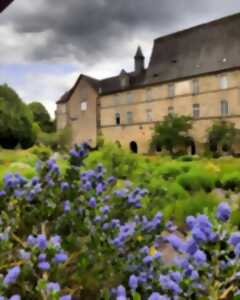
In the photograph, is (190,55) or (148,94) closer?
(190,55)

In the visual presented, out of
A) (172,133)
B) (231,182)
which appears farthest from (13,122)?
(231,182)

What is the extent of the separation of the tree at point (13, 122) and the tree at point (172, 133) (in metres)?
12.9

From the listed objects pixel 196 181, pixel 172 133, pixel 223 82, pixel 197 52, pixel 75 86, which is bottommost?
pixel 196 181

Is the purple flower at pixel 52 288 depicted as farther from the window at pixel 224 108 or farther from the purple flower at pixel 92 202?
the window at pixel 224 108

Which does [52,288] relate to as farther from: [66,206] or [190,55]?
[190,55]

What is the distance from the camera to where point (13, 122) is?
40938mm

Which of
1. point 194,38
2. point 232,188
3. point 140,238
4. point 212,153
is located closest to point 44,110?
point 194,38

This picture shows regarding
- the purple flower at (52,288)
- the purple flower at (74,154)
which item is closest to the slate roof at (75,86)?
the purple flower at (74,154)

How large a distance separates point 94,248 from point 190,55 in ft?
129

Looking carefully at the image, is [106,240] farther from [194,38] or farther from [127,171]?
[194,38]

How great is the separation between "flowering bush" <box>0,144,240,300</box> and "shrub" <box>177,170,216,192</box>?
27.0ft

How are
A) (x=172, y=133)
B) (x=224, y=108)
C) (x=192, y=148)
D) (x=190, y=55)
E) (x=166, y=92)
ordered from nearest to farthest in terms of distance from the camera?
(x=172, y=133) < (x=224, y=108) < (x=192, y=148) < (x=166, y=92) < (x=190, y=55)

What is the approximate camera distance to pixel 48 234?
2793 millimetres

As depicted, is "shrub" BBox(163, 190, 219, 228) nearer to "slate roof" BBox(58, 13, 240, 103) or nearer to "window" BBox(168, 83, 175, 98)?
"slate roof" BBox(58, 13, 240, 103)
